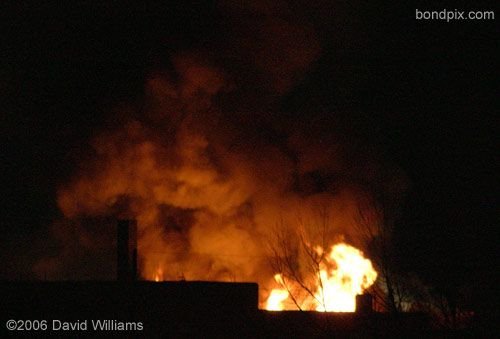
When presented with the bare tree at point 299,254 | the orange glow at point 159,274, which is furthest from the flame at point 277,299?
the orange glow at point 159,274

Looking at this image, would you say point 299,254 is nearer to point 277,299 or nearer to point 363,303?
point 277,299

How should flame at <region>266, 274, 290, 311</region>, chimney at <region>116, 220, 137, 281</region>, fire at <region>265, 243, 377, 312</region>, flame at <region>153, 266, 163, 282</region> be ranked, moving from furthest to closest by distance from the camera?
flame at <region>153, 266, 163, 282</region> → flame at <region>266, 274, 290, 311</region> → fire at <region>265, 243, 377, 312</region> → chimney at <region>116, 220, 137, 281</region>

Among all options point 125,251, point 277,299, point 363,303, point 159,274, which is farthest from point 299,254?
point 125,251

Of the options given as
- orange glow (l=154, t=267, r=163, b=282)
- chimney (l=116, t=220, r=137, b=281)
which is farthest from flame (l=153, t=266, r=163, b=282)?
chimney (l=116, t=220, r=137, b=281)

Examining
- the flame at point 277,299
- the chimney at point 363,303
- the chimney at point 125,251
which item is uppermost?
the chimney at point 125,251

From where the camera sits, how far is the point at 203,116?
29812 millimetres

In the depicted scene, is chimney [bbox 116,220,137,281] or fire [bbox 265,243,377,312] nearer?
chimney [bbox 116,220,137,281]

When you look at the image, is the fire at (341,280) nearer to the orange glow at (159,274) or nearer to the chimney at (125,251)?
the orange glow at (159,274)

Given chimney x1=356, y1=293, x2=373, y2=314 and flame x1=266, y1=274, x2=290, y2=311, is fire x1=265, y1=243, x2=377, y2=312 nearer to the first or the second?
flame x1=266, y1=274, x2=290, y2=311

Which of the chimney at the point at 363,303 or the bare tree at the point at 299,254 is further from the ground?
the bare tree at the point at 299,254

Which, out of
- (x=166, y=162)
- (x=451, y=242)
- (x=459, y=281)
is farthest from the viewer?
(x=166, y=162)

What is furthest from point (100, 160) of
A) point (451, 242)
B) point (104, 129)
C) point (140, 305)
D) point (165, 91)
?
point (451, 242)

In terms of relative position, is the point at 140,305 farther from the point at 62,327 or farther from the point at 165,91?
the point at 165,91

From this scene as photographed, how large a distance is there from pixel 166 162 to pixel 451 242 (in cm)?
1695
